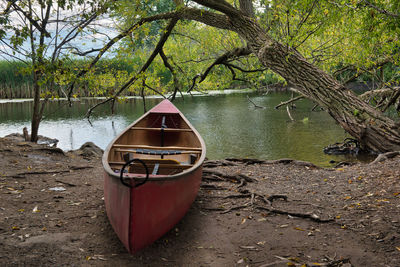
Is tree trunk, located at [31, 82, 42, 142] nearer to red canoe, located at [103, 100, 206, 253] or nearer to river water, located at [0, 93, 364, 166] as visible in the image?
river water, located at [0, 93, 364, 166]

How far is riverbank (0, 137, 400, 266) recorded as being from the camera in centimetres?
364

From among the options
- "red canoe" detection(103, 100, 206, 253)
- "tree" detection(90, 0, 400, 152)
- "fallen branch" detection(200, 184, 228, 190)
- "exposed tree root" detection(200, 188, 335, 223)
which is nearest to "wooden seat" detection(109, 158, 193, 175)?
"red canoe" detection(103, 100, 206, 253)

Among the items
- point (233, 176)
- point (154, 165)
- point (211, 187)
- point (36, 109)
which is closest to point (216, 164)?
point (233, 176)

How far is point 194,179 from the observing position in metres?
4.73

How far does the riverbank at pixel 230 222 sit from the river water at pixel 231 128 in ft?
14.1

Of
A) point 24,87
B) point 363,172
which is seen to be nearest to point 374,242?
point 363,172

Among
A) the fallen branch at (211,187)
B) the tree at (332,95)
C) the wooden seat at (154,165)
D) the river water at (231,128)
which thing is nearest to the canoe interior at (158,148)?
the wooden seat at (154,165)

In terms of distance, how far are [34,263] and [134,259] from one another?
95 cm

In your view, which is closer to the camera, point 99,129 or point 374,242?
point 374,242

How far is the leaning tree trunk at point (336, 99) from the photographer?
724 cm

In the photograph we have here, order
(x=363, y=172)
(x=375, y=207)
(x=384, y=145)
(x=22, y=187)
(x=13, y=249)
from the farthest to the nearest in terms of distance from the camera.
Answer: (x=384, y=145) → (x=363, y=172) → (x=22, y=187) → (x=375, y=207) → (x=13, y=249)

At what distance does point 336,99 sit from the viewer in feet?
23.9

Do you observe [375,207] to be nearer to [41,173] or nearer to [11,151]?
[41,173]

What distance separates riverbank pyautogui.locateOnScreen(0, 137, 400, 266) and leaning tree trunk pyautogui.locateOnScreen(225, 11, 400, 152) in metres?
0.93
